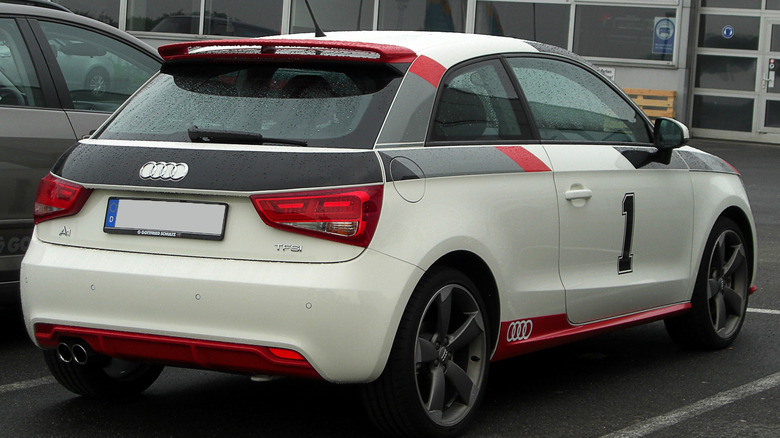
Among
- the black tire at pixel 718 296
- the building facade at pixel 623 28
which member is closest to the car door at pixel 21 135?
the black tire at pixel 718 296

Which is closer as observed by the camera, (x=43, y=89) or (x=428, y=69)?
(x=428, y=69)

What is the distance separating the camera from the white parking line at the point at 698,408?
481cm

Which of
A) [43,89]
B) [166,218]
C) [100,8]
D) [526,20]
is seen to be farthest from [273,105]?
[100,8]

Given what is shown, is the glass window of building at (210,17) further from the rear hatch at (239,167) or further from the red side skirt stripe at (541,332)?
the rear hatch at (239,167)

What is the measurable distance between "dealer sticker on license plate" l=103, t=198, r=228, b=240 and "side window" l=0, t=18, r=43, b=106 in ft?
7.17

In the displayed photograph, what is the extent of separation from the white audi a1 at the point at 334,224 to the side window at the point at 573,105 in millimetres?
19

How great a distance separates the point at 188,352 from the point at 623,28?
20374 mm

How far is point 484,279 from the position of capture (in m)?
4.80

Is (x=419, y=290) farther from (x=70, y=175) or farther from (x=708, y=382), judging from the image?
(x=708, y=382)

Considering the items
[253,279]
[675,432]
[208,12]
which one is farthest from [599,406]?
[208,12]

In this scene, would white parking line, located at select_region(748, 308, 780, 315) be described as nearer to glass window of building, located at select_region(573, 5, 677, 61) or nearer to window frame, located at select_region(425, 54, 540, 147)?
window frame, located at select_region(425, 54, 540, 147)

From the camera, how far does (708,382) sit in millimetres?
5754

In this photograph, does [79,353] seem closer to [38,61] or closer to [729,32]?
[38,61]

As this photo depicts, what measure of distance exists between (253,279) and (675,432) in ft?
5.93
